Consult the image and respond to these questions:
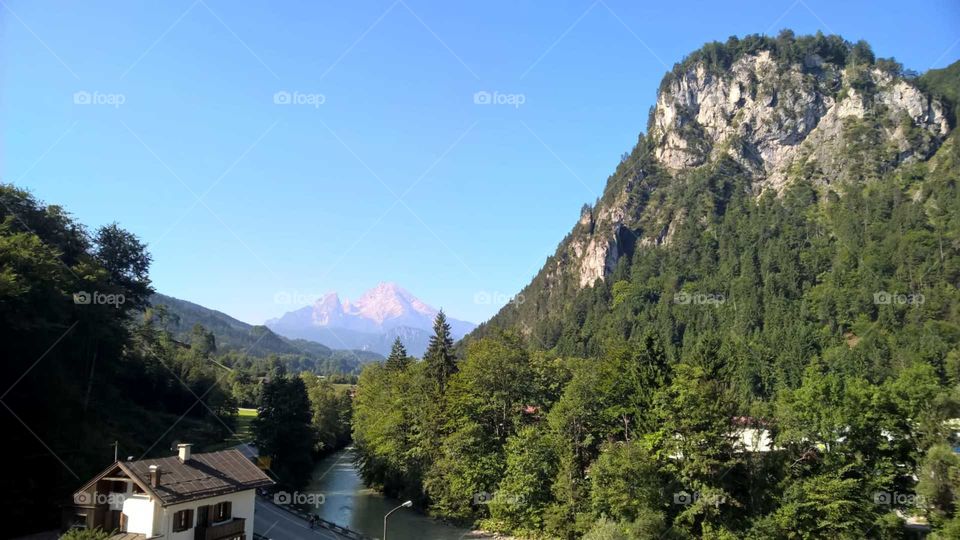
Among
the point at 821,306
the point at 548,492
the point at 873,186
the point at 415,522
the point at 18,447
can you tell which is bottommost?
the point at 415,522

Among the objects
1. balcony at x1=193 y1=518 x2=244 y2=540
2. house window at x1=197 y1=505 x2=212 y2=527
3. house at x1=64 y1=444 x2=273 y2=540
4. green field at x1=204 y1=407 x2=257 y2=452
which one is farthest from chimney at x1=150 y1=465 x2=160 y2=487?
green field at x1=204 y1=407 x2=257 y2=452

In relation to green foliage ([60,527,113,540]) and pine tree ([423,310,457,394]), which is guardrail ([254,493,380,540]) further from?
pine tree ([423,310,457,394])

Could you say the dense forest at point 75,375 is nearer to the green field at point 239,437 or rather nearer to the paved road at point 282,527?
the green field at point 239,437

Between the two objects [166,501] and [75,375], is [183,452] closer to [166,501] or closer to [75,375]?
[166,501]

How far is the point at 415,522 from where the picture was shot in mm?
53344

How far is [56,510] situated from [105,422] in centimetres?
1609

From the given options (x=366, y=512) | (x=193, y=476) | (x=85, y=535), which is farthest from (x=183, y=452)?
(x=366, y=512)

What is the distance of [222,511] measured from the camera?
3170 centimetres

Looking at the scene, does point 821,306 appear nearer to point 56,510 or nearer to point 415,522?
point 415,522

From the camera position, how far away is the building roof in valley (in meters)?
28.1

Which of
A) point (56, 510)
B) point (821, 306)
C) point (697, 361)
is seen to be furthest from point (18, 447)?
point (821, 306)

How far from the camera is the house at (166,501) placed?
1104 inches

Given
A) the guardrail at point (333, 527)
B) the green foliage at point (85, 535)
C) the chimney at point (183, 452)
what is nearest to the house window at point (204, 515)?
→ the chimney at point (183, 452)

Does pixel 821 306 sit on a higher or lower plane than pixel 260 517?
higher
